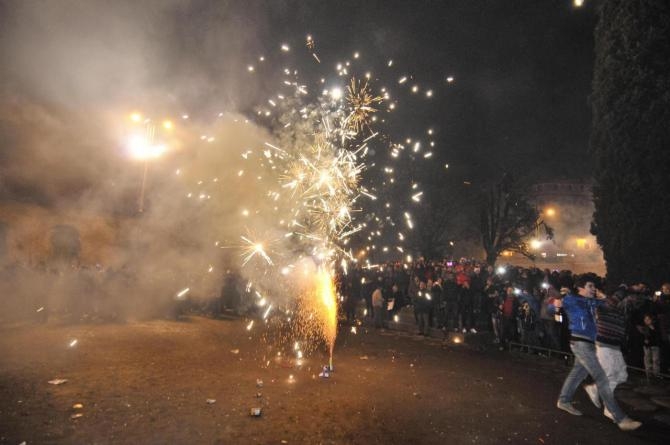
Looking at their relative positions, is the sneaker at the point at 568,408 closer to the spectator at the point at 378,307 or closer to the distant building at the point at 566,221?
the spectator at the point at 378,307

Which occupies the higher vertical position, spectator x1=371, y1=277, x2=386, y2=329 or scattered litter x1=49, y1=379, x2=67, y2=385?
spectator x1=371, y1=277, x2=386, y2=329

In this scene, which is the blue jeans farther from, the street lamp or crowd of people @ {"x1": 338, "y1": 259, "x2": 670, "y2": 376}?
the street lamp

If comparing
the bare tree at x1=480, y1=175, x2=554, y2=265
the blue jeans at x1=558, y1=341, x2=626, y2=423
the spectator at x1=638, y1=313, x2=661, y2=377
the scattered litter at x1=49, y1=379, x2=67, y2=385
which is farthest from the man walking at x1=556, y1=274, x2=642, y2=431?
the bare tree at x1=480, y1=175, x2=554, y2=265

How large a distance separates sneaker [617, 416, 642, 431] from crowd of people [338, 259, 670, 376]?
1.42 metres

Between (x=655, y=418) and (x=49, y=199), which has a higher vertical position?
(x=49, y=199)

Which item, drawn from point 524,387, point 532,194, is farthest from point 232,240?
point 532,194

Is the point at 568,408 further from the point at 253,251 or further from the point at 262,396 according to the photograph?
the point at 253,251

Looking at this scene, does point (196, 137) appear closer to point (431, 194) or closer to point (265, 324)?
point (265, 324)

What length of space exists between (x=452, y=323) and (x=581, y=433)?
22.6ft

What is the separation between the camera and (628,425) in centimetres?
545

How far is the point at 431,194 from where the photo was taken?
29.4m

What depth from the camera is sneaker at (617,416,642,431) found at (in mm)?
5414

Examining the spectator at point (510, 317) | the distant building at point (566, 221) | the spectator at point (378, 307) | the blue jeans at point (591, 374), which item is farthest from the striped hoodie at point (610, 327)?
the distant building at point (566, 221)

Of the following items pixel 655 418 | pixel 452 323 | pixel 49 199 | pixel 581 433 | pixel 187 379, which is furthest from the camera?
pixel 452 323
